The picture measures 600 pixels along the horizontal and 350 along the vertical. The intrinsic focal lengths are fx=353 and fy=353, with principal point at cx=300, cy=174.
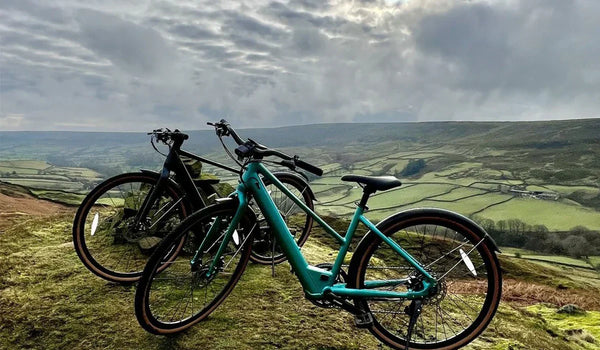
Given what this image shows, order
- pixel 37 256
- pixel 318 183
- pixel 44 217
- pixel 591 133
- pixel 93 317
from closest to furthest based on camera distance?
pixel 93 317
pixel 37 256
pixel 44 217
pixel 318 183
pixel 591 133

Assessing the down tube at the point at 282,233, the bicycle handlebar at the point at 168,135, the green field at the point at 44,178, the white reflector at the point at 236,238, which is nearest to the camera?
the down tube at the point at 282,233

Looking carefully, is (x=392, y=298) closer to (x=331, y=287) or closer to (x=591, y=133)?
(x=331, y=287)

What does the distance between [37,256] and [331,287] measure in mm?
5377

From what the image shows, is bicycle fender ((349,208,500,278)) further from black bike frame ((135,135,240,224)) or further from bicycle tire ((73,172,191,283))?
bicycle tire ((73,172,191,283))

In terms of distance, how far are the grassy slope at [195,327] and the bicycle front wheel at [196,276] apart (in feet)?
0.65

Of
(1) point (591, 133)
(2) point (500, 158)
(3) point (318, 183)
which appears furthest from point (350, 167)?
(1) point (591, 133)

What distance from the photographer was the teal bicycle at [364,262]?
12.5 ft

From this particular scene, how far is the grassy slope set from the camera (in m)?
3.90

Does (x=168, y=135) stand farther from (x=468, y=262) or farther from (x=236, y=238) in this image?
(x=468, y=262)

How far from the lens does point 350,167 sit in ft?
398

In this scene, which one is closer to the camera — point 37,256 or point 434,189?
point 37,256

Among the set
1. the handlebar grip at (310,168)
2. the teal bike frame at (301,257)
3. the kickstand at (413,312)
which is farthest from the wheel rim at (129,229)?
the kickstand at (413,312)

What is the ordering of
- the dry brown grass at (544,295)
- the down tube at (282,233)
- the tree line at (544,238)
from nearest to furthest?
the down tube at (282,233) → the dry brown grass at (544,295) → the tree line at (544,238)

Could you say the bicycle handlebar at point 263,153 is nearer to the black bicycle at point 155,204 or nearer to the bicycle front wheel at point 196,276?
the black bicycle at point 155,204
